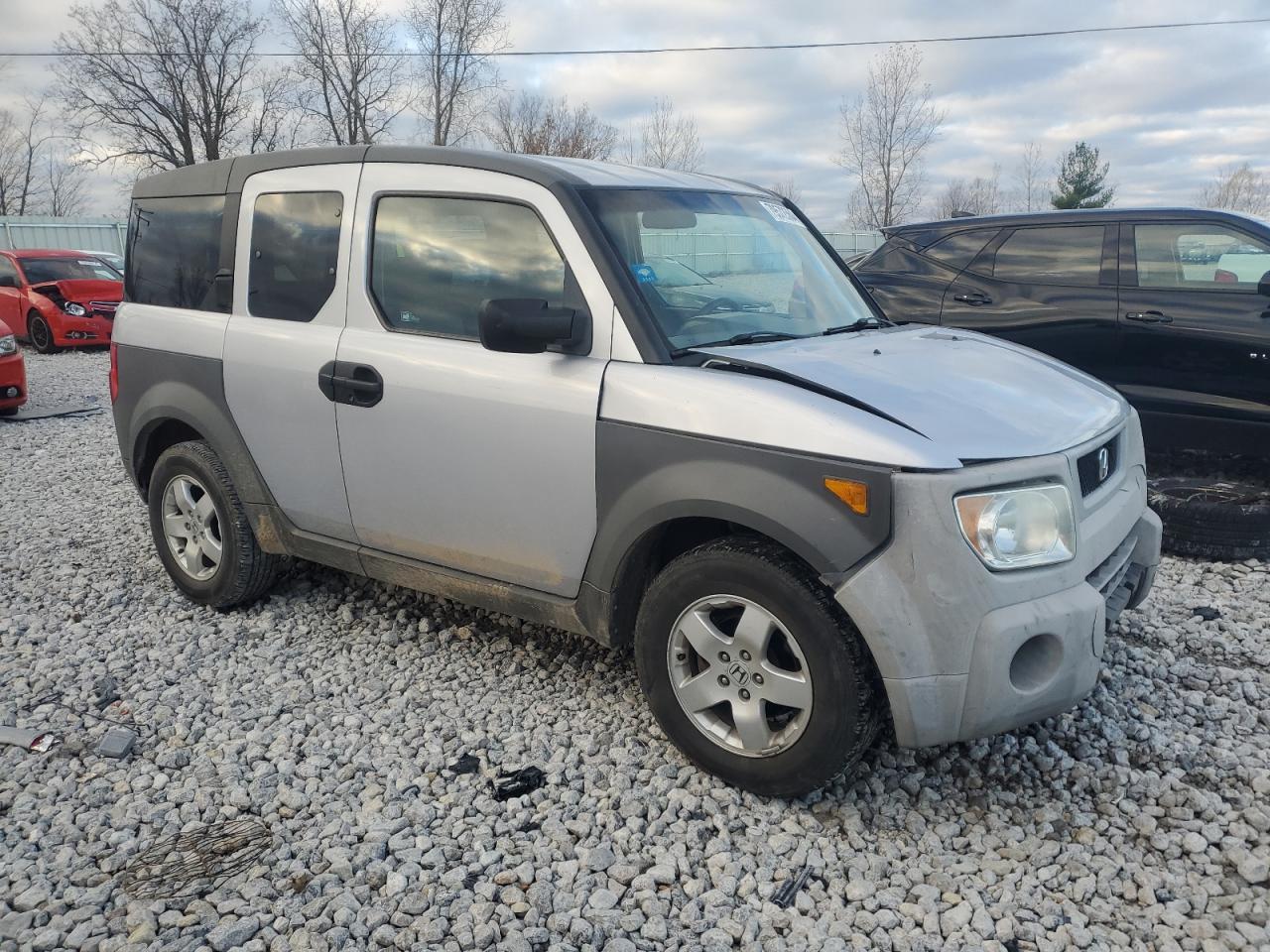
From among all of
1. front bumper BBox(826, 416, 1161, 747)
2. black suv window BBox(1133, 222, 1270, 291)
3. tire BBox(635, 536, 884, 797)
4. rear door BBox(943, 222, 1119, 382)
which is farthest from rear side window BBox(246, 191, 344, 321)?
black suv window BBox(1133, 222, 1270, 291)

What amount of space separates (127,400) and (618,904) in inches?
136

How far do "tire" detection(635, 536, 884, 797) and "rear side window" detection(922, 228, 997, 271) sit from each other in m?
4.80

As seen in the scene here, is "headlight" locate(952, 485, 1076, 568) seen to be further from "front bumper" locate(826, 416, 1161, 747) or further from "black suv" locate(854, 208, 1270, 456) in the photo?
"black suv" locate(854, 208, 1270, 456)

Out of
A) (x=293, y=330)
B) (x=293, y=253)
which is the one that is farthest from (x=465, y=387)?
(x=293, y=253)

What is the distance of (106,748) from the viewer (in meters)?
3.44

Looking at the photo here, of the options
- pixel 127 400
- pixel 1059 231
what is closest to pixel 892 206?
pixel 1059 231

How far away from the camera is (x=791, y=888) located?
108 inches

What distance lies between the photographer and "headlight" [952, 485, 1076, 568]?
265 centimetres

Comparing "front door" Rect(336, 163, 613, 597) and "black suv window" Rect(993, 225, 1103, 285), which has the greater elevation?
"black suv window" Rect(993, 225, 1103, 285)

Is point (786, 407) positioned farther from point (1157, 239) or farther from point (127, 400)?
point (1157, 239)

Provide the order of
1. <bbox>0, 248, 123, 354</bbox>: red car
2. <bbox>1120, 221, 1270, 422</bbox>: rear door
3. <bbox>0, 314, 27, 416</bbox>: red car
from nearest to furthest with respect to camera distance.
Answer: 1. <bbox>1120, 221, 1270, 422</bbox>: rear door
2. <bbox>0, 314, 27, 416</bbox>: red car
3. <bbox>0, 248, 123, 354</bbox>: red car

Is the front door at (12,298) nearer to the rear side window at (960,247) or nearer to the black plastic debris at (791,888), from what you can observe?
the rear side window at (960,247)

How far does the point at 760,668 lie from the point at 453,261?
1.81m

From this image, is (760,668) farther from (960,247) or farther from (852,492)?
(960,247)
